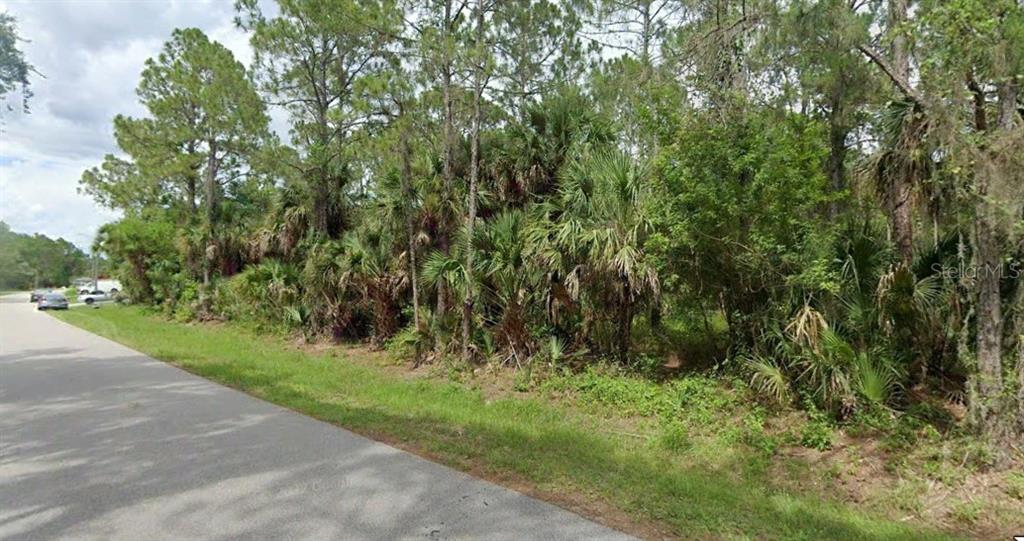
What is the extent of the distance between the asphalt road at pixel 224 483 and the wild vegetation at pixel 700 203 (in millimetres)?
4024

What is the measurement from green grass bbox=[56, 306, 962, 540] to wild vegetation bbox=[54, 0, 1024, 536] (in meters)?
1.35

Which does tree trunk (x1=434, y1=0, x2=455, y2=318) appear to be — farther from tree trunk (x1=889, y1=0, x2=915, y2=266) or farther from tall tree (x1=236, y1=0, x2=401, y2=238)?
tree trunk (x1=889, y1=0, x2=915, y2=266)

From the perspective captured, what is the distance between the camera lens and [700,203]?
7402 millimetres

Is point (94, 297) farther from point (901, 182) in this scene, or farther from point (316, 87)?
point (901, 182)

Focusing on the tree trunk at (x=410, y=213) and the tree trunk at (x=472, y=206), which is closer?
the tree trunk at (x=472, y=206)

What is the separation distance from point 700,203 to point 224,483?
20.6 feet

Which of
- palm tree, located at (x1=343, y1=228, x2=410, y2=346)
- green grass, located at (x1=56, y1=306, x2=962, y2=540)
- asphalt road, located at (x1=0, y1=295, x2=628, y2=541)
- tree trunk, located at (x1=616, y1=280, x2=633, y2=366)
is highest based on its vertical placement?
palm tree, located at (x1=343, y1=228, x2=410, y2=346)

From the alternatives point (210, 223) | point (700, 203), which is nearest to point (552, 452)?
point (700, 203)

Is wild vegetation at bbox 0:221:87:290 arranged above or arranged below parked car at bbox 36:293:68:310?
above

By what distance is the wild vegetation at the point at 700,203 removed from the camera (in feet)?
18.3

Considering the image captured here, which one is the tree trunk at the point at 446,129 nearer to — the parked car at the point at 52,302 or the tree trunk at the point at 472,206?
the tree trunk at the point at 472,206

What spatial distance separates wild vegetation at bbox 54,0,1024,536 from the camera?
220 inches

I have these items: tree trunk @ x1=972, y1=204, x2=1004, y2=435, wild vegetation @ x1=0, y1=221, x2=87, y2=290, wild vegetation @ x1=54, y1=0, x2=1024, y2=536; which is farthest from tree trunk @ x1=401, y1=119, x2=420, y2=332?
wild vegetation @ x1=0, y1=221, x2=87, y2=290

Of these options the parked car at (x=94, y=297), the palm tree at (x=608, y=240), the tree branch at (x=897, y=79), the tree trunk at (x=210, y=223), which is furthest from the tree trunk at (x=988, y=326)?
the parked car at (x=94, y=297)
